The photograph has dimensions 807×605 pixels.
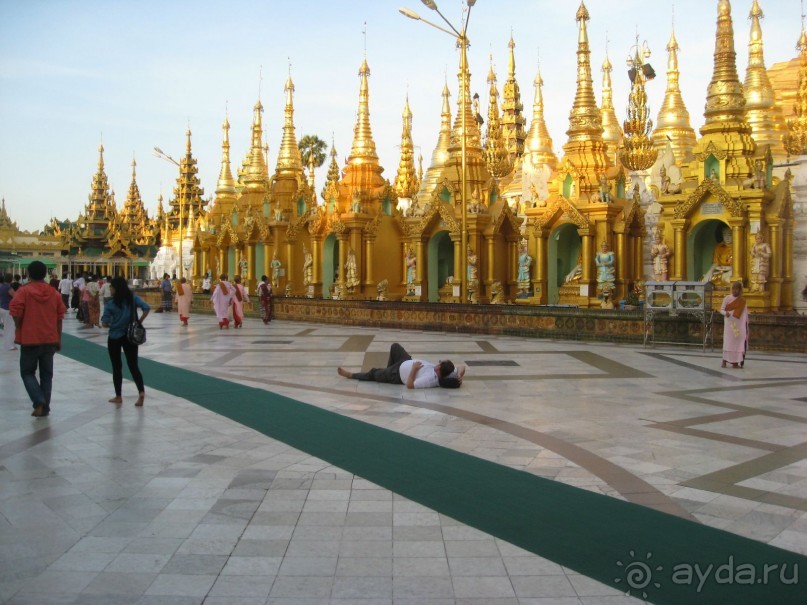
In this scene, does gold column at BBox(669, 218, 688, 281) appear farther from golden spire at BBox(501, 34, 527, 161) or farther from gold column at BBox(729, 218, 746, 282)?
golden spire at BBox(501, 34, 527, 161)

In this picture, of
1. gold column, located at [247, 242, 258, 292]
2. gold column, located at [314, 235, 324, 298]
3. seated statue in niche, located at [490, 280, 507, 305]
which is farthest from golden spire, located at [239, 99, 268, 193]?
seated statue in niche, located at [490, 280, 507, 305]

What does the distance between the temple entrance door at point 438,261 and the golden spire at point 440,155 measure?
260 cm

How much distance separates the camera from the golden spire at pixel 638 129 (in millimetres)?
29156

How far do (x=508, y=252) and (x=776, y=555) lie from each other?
21477mm

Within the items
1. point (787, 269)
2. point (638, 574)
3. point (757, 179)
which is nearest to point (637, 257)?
point (787, 269)

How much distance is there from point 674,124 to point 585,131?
26.4 feet

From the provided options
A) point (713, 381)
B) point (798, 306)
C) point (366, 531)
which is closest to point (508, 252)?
point (798, 306)

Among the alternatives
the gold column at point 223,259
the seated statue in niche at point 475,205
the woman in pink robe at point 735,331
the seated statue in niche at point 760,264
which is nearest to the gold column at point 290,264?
the gold column at point 223,259

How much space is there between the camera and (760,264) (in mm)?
19359

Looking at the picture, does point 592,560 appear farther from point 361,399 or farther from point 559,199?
point 559,199

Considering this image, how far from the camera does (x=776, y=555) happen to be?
177 inches

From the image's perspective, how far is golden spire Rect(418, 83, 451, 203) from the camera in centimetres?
3062

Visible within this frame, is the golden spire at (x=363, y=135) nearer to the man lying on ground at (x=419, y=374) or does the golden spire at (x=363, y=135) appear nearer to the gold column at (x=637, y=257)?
the gold column at (x=637, y=257)

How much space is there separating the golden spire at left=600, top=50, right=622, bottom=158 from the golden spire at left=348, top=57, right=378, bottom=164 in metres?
9.94
